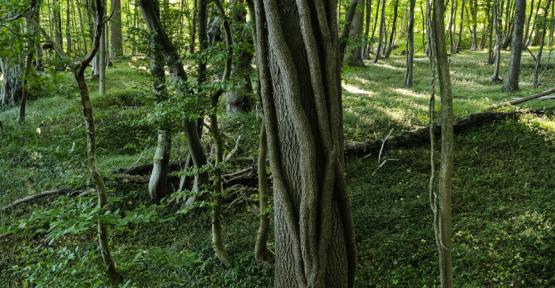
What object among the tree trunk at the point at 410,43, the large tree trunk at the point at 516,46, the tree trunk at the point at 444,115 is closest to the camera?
the tree trunk at the point at 444,115

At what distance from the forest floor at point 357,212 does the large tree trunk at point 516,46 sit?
0.59 meters

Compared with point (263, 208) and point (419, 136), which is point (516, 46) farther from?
point (263, 208)

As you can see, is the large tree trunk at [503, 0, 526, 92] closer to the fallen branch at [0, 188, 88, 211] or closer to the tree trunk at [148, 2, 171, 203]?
the tree trunk at [148, 2, 171, 203]

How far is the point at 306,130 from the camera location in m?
2.96

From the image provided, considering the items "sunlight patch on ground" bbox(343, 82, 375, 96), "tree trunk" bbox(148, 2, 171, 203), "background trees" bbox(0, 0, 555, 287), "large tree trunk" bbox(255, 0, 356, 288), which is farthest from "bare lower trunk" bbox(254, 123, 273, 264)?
"sunlight patch on ground" bbox(343, 82, 375, 96)

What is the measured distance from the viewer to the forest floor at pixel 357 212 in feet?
12.6

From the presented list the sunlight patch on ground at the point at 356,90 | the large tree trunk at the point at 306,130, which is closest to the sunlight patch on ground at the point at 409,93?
the sunlight patch on ground at the point at 356,90

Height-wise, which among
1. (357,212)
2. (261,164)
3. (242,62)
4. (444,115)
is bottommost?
(357,212)

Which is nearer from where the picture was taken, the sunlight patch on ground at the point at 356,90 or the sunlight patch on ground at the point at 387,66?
the sunlight patch on ground at the point at 356,90

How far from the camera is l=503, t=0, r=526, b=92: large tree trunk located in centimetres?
1334

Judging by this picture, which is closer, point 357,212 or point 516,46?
point 357,212

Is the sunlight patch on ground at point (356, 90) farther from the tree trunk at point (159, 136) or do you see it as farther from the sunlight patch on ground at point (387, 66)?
the tree trunk at point (159, 136)

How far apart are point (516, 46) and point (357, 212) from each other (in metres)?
9.65

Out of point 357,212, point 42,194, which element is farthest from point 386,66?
point 42,194
